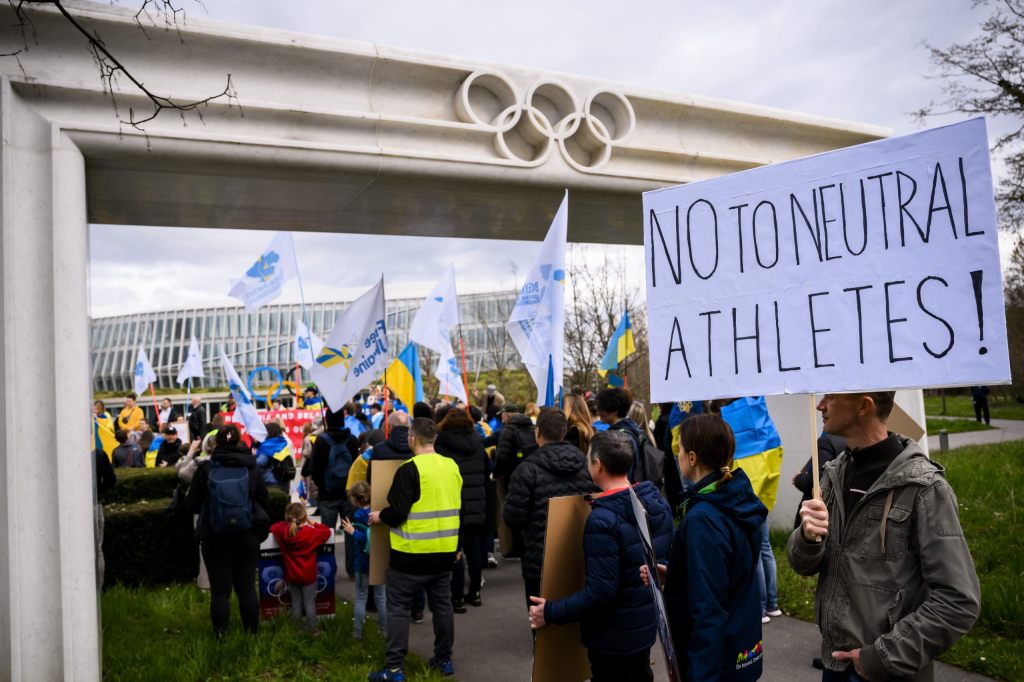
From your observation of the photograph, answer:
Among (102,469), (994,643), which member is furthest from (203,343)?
(994,643)

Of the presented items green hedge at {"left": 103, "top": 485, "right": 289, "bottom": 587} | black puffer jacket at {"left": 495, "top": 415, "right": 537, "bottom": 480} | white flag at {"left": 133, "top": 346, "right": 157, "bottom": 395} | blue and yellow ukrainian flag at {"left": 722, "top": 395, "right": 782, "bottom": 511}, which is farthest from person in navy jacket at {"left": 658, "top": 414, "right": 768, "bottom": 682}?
white flag at {"left": 133, "top": 346, "right": 157, "bottom": 395}

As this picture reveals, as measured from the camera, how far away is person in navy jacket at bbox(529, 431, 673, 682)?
4.00m

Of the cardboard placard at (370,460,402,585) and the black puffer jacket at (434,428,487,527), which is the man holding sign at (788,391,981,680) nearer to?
the cardboard placard at (370,460,402,585)

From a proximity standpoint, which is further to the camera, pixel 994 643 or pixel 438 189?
pixel 438 189

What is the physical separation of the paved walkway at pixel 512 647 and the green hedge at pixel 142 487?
5.82 metres

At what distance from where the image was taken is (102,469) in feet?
29.9

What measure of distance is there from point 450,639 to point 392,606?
0.61m

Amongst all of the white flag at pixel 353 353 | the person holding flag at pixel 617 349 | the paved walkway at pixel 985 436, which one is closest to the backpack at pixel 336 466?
the white flag at pixel 353 353

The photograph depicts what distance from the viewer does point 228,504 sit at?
6.67 m

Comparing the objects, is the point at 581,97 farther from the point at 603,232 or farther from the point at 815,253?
the point at 815,253

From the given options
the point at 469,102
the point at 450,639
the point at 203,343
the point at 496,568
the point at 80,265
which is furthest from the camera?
the point at 203,343

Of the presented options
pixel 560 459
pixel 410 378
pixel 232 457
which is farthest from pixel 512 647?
pixel 410 378

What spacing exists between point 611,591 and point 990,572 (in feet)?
17.2

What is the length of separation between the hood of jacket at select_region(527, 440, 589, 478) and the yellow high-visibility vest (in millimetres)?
707
